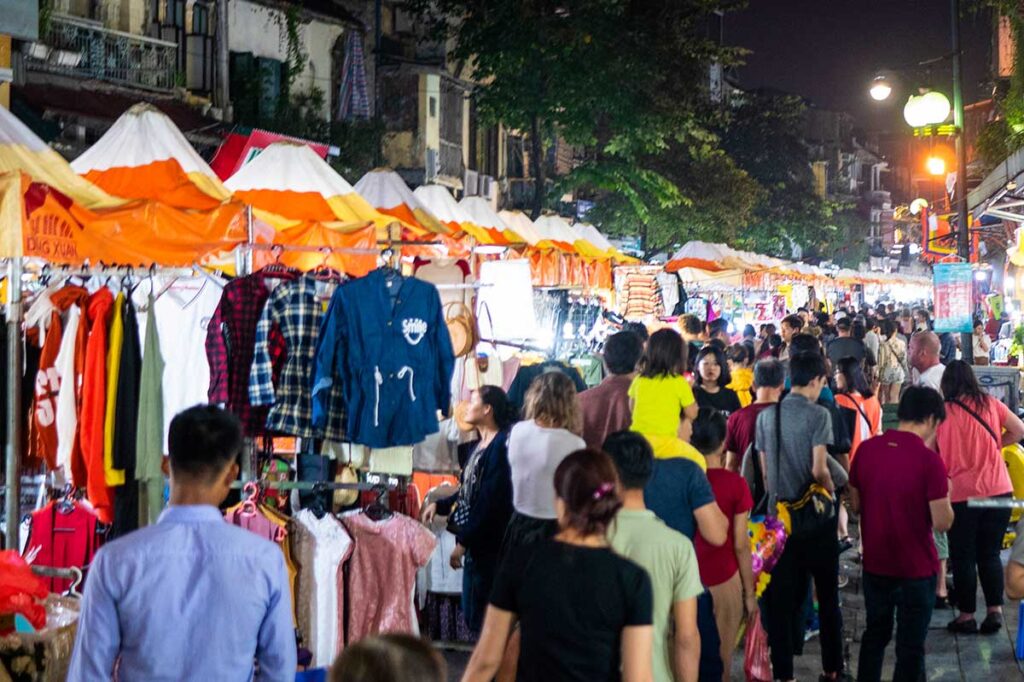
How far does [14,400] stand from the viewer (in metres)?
7.13

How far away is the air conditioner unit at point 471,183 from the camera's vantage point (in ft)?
120

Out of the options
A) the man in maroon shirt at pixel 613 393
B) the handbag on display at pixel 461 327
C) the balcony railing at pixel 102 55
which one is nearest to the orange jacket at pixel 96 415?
the man in maroon shirt at pixel 613 393

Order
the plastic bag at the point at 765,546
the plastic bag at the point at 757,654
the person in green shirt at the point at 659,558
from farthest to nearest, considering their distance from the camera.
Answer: the plastic bag at the point at 765,546 → the plastic bag at the point at 757,654 → the person in green shirt at the point at 659,558

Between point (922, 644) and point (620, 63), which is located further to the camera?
point (620, 63)

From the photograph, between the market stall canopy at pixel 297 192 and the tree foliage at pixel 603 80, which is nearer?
the market stall canopy at pixel 297 192

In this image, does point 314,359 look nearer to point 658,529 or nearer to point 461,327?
point 461,327

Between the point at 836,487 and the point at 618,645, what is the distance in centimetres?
449

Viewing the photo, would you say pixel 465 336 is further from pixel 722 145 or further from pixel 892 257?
pixel 892 257

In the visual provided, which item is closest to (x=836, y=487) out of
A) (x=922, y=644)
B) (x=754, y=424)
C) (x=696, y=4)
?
(x=754, y=424)

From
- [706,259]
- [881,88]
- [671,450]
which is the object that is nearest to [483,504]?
[671,450]

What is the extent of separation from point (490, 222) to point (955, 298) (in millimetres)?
5684

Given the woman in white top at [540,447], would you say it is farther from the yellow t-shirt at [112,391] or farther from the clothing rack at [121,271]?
the clothing rack at [121,271]

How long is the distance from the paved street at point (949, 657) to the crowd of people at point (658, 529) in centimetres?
16

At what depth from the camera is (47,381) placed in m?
7.48
